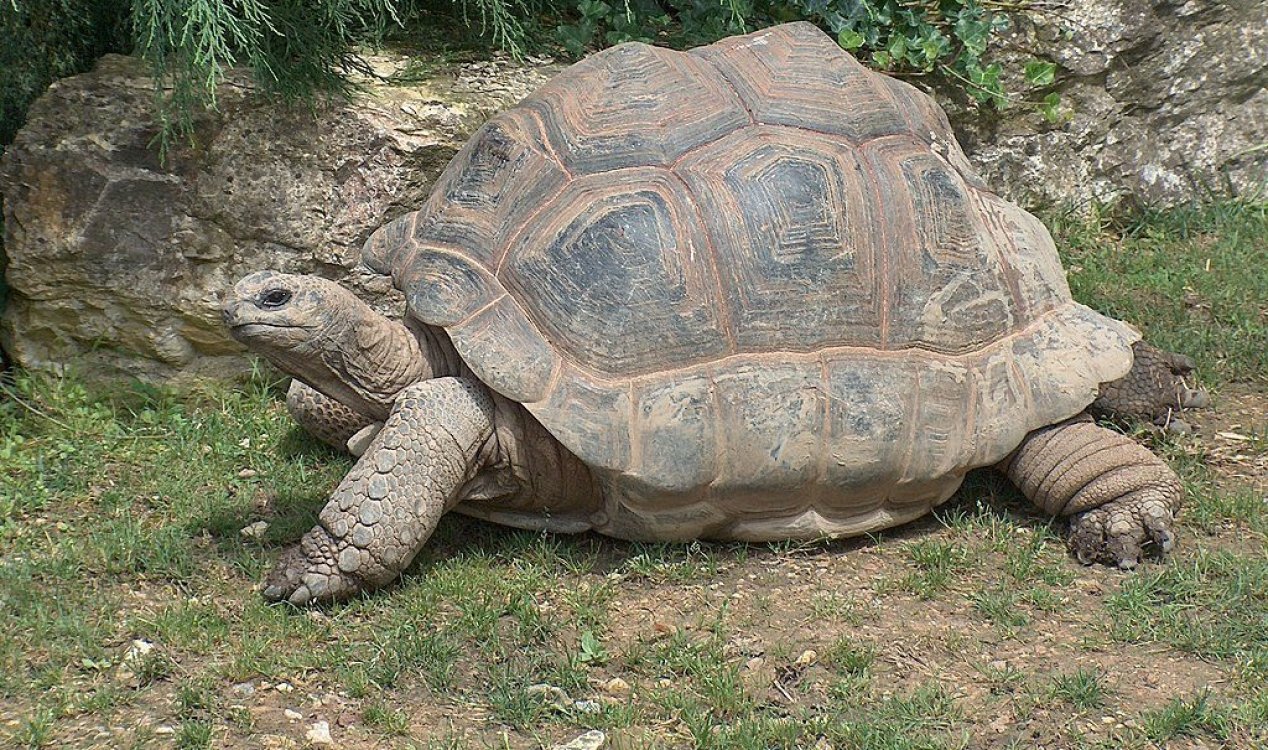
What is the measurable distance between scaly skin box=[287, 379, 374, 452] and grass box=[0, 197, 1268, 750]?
0.11 m

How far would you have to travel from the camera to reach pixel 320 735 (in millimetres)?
3646

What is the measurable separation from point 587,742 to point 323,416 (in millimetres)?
1848

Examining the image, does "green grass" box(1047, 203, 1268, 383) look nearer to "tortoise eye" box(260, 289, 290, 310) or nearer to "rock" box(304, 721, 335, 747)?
"tortoise eye" box(260, 289, 290, 310)

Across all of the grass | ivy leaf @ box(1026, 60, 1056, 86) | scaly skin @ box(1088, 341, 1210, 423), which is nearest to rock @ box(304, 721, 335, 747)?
the grass

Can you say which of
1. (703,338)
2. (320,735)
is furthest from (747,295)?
(320,735)

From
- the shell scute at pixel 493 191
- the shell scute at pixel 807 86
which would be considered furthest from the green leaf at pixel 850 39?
the shell scute at pixel 493 191

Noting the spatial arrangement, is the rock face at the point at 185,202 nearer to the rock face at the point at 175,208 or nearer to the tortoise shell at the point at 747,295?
the rock face at the point at 175,208

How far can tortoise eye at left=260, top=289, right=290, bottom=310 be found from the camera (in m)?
4.22

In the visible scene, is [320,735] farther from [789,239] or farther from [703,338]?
[789,239]

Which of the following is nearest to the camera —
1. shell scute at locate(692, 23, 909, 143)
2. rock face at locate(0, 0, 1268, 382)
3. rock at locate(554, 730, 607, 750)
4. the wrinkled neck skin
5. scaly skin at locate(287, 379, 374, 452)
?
rock at locate(554, 730, 607, 750)

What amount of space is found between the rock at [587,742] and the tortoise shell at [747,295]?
813 millimetres

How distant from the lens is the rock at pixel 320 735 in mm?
3623

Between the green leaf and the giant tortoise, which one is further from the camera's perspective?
the green leaf

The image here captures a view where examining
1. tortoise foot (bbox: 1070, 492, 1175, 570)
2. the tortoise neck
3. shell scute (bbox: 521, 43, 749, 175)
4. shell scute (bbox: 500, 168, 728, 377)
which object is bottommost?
tortoise foot (bbox: 1070, 492, 1175, 570)
